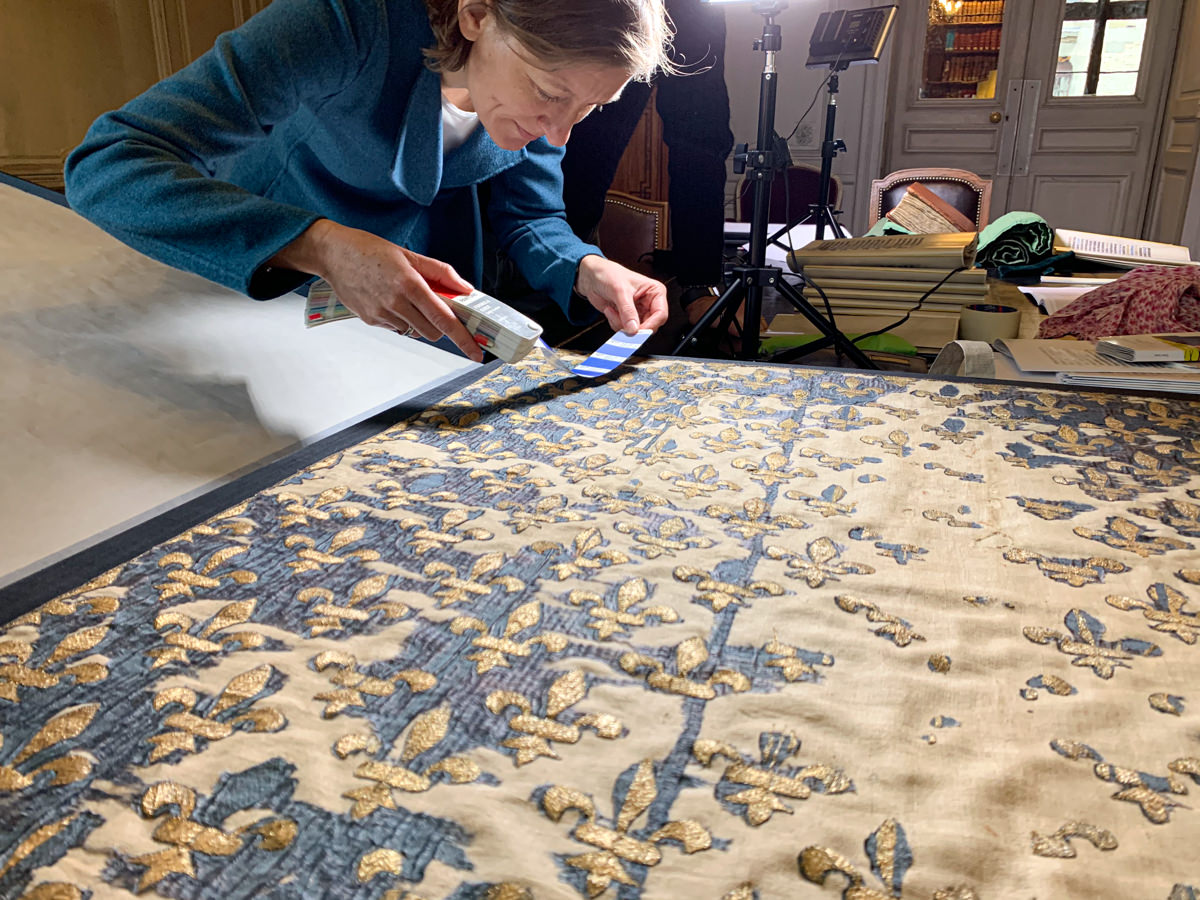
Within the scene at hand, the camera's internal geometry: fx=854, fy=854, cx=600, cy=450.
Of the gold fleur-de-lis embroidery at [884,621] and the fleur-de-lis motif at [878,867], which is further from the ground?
the fleur-de-lis motif at [878,867]

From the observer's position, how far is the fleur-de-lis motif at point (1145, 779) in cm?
43

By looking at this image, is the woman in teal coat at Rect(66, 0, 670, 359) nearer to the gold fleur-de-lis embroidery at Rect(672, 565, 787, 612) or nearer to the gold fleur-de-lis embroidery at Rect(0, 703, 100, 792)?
the gold fleur-de-lis embroidery at Rect(672, 565, 787, 612)

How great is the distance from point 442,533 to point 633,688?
262 mm

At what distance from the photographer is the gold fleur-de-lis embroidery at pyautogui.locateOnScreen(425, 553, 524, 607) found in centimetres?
62

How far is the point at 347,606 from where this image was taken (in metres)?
0.60

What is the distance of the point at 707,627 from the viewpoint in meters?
0.58


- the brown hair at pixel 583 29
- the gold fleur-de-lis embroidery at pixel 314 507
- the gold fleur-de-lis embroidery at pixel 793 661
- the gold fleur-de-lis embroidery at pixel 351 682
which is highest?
the brown hair at pixel 583 29

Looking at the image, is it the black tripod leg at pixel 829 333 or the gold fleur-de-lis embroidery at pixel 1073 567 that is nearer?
the gold fleur-de-lis embroidery at pixel 1073 567

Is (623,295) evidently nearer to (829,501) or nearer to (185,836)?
(829,501)

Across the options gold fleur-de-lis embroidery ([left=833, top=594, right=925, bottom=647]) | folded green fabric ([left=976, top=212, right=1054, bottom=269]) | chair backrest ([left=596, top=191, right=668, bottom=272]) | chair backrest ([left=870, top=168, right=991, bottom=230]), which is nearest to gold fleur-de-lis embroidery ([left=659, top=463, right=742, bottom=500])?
gold fleur-de-lis embroidery ([left=833, top=594, right=925, bottom=647])

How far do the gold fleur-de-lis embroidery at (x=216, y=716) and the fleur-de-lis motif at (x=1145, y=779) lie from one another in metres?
0.44

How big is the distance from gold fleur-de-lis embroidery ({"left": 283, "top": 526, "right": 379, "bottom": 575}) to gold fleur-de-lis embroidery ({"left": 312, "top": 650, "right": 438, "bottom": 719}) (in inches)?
5.0

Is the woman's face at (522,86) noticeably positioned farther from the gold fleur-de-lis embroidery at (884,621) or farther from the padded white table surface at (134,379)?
the gold fleur-de-lis embroidery at (884,621)

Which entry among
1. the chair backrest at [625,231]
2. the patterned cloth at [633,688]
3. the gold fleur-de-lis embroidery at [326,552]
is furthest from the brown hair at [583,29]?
the chair backrest at [625,231]
